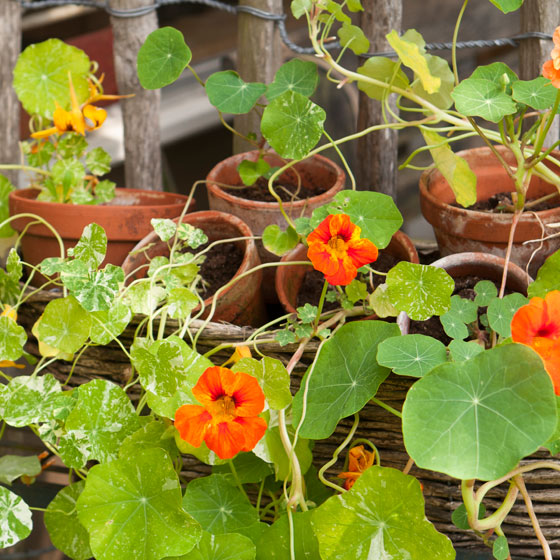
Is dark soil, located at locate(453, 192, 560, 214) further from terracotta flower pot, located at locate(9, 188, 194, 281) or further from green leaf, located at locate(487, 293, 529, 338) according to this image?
terracotta flower pot, located at locate(9, 188, 194, 281)

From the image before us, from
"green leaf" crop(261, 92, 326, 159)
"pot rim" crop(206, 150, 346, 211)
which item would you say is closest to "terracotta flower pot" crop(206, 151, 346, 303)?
"pot rim" crop(206, 150, 346, 211)

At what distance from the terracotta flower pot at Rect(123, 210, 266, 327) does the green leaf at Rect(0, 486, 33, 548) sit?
34 cm

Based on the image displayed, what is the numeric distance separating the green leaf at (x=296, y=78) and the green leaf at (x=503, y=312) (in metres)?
0.42

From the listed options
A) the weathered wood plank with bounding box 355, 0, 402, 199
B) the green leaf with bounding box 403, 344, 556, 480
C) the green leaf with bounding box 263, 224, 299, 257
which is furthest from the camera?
the weathered wood plank with bounding box 355, 0, 402, 199

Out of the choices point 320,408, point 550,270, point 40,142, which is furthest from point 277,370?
point 40,142

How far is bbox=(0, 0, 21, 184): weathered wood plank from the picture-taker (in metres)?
1.27

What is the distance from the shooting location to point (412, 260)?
0.99 metres

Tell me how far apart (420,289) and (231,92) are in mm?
436

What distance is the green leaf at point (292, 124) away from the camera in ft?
3.02

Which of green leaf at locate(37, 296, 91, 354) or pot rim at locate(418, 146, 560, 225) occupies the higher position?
pot rim at locate(418, 146, 560, 225)

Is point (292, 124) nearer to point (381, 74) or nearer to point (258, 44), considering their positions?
point (381, 74)

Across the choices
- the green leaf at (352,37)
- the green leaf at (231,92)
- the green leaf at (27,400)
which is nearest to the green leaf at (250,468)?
the green leaf at (27,400)

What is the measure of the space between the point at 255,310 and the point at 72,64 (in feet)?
1.70

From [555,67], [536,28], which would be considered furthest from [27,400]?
[536,28]
